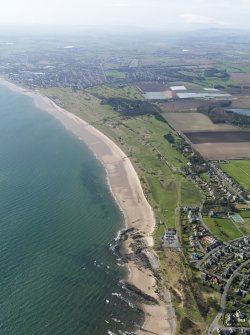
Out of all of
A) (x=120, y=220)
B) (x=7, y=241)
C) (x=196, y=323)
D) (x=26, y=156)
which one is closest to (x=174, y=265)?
(x=196, y=323)

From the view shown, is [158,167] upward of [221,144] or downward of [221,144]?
downward

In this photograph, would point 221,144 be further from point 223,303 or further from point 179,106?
point 223,303

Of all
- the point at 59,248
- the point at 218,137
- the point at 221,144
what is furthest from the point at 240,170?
the point at 59,248

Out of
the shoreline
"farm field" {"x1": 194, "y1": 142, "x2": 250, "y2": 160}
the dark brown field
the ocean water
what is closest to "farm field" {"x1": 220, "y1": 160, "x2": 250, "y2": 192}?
"farm field" {"x1": 194, "y1": 142, "x2": 250, "y2": 160}

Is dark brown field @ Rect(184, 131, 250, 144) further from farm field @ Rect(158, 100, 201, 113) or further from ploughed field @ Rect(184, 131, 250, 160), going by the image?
farm field @ Rect(158, 100, 201, 113)

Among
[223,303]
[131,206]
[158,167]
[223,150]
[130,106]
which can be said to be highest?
[130,106]

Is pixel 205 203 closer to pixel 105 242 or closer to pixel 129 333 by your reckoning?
pixel 105 242
